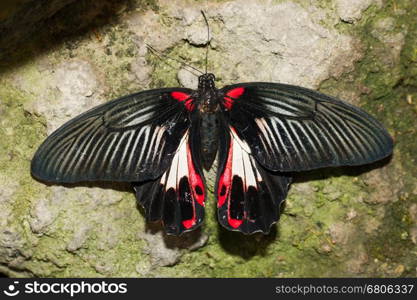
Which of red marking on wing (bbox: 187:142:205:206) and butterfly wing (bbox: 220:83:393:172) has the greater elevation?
butterfly wing (bbox: 220:83:393:172)

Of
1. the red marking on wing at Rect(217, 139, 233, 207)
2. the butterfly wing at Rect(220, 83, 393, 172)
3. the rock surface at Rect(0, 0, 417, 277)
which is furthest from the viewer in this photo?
the rock surface at Rect(0, 0, 417, 277)

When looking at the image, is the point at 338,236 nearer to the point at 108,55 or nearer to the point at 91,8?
the point at 108,55

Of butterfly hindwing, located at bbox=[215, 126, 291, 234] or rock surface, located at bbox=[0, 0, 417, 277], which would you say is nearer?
butterfly hindwing, located at bbox=[215, 126, 291, 234]

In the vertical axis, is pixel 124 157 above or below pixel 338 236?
above

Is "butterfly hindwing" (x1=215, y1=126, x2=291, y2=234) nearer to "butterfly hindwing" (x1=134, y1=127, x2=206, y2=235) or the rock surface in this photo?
"butterfly hindwing" (x1=134, y1=127, x2=206, y2=235)

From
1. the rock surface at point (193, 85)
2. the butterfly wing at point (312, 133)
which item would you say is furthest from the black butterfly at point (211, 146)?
the rock surface at point (193, 85)

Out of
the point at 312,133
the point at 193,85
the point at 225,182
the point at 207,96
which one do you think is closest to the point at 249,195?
the point at 225,182

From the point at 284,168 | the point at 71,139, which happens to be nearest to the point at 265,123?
the point at 284,168

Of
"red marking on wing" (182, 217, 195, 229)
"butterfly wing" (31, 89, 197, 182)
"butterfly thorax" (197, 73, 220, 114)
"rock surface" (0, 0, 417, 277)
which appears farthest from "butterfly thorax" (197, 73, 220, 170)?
"red marking on wing" (182, 217, 195, 229)
